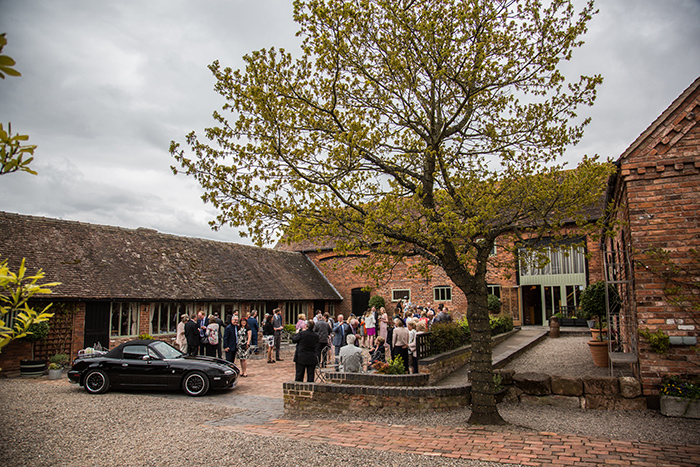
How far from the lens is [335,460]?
20.2ft

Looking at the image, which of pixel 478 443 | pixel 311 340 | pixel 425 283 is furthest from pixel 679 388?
pixel 425 283

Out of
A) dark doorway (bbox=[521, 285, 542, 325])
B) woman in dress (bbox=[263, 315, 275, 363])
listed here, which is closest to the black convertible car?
woman in dress (bbox=[263, 315, 275, 363])

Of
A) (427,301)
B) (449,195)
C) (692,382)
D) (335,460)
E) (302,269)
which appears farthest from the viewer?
(302,269)

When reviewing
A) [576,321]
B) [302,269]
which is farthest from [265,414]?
[302,269]

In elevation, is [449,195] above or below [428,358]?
above

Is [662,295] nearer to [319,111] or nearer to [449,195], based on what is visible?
[449,195]

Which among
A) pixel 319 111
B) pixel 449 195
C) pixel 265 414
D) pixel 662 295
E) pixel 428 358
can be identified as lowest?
pixel 265 414

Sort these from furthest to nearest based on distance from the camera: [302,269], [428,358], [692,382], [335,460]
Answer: [302,269], [428,358], [692,382], [335,460]

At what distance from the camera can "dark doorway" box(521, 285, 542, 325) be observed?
85.9ft

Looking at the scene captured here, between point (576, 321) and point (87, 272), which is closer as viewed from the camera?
point (87, 272)

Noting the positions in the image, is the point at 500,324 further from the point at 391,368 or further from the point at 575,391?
the point at 575,391

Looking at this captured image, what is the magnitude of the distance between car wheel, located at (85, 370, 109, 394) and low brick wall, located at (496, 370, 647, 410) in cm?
954

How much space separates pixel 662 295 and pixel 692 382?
1537mm

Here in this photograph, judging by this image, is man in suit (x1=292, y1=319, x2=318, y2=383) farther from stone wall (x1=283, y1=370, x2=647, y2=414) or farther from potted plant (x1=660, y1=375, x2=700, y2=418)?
potted plant (x1=660, y1=375, x2=700, y2=418)
